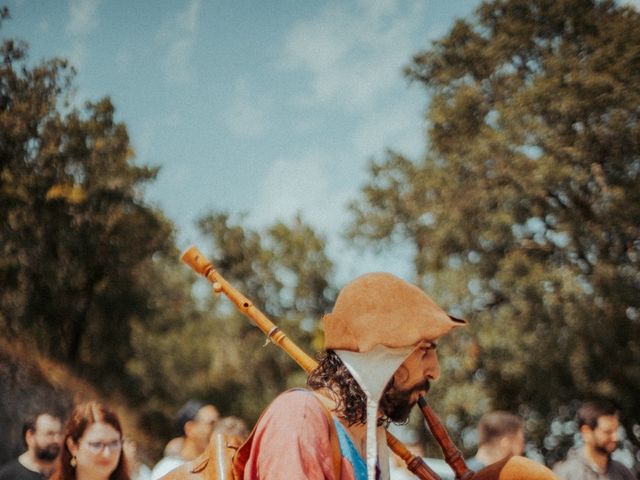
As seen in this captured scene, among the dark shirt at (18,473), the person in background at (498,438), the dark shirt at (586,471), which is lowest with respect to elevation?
the dark shirt at (586,471)

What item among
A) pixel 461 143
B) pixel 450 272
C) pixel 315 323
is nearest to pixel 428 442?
pixel 450 272

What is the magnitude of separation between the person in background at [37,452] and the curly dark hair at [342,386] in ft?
8.32

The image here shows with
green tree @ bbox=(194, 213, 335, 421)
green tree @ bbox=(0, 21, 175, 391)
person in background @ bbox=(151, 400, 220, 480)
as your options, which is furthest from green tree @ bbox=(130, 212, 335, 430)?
person in background @ bbox=(151, 400, 220, 480)

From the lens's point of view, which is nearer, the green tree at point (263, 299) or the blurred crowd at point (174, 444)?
the blurred crowd at point (174, 444)

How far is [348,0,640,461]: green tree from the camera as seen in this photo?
17.4 meters

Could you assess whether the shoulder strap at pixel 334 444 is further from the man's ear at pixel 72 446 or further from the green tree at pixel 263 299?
the green tree at pixel 263 299

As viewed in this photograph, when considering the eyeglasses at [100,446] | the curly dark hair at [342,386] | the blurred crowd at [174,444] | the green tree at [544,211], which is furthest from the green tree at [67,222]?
the curly dark hair at [342,386]

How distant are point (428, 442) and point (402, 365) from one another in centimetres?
2117

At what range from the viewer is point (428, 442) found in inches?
890

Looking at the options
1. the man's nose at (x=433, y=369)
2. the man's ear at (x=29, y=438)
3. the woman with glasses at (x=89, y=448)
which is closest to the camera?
the man's nose at (x=433, y=369)

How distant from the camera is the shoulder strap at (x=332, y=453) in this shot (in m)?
1.98

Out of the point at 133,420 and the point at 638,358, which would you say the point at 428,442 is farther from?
the point at 133,420

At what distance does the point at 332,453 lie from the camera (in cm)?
197

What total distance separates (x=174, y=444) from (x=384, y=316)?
4353 mm
